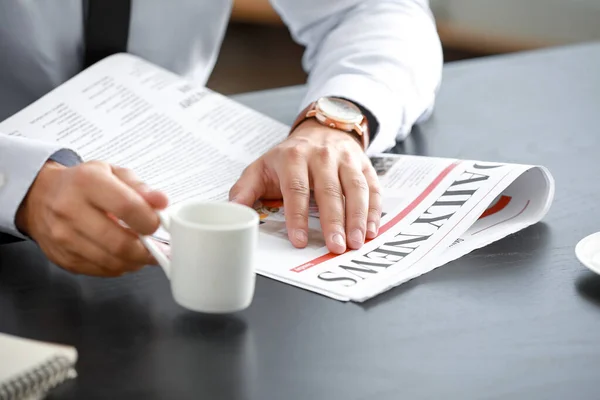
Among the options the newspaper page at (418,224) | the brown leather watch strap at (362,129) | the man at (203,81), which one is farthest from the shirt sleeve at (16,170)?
the brown leather watch strap at (362,129)

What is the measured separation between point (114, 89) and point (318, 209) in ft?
1.11

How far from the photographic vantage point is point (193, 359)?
609 mm

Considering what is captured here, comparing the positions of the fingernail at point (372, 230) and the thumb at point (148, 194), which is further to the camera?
the fingernail at point (372, 230)

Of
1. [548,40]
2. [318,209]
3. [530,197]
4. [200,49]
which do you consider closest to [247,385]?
[318,209]

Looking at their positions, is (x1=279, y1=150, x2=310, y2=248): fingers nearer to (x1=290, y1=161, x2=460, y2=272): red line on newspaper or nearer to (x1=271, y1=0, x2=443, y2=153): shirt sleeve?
(x1=290, y1=161, x2=460, y2=272): red line on newspaper

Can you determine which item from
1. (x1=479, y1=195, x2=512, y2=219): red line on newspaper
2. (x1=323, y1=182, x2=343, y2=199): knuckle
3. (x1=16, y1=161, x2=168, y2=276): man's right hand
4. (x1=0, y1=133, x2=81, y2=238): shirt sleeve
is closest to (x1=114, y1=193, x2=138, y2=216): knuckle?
(x1=16, y1=161, x2=168, y2=276): man's right hand

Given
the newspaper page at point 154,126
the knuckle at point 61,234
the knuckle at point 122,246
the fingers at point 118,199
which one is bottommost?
the newspaper page at point 154,126

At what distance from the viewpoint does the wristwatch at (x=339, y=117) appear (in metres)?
1.03

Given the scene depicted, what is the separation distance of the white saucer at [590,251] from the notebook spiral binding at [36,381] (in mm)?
447

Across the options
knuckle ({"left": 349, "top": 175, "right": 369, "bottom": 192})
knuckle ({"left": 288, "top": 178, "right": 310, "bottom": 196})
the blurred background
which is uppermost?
knuckle ({"left": 349, "top": 175, "right": 369, "bottom": 192})

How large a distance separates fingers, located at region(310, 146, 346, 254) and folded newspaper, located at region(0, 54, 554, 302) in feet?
0.04

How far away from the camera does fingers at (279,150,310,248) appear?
0.82 m

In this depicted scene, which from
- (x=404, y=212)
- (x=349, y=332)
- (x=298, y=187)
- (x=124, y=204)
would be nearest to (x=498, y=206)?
(x=404, y=212)

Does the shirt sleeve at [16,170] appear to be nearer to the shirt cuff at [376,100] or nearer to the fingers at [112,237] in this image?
the fingers at [112,237]
